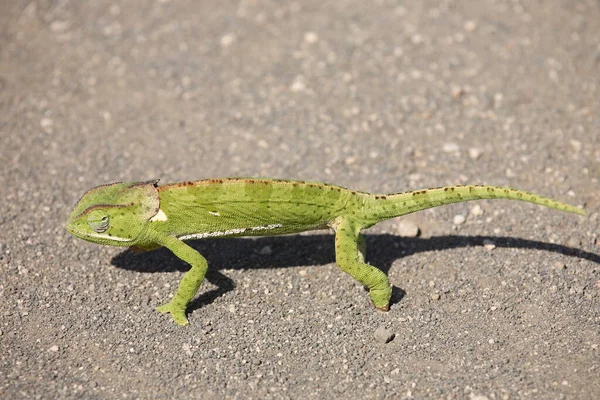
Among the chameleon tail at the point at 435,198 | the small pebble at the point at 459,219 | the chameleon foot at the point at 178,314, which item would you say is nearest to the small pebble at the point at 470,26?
the small pebble at the point at 459,219

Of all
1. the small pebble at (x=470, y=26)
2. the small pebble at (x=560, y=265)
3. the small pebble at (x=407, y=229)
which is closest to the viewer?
the small pebble at (x=560, y=265)

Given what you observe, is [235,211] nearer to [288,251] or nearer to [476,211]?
[288,251]

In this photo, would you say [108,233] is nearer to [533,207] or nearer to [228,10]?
[533,207]

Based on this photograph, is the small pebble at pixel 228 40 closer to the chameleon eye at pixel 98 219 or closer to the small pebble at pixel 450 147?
the small pebble at pixel 450 147

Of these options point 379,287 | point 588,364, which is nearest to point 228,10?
point 379,287

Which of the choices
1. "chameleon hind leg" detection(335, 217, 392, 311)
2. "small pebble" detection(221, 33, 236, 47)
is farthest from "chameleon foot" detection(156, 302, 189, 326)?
"small pebble" detection(221, 33, 236, 47)

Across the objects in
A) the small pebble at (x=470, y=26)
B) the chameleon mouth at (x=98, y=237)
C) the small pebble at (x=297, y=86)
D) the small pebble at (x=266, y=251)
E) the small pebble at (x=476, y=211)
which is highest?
the chameleon mouth at (x=98, y=237)

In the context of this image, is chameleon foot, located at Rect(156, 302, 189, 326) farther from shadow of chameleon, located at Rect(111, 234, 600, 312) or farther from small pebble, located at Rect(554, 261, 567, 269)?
small pebble, located at Rect(554, 261, 567, 269)

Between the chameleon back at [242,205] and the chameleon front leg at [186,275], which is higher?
the chameleon back at [242,205]
